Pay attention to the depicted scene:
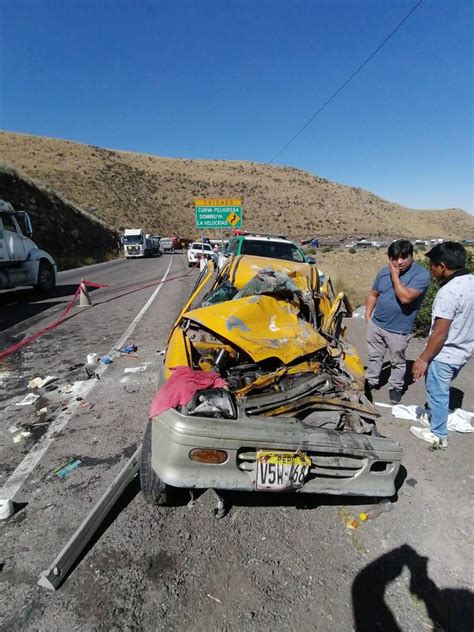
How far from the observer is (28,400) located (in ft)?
12.6

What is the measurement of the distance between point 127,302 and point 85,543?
821 centimetres

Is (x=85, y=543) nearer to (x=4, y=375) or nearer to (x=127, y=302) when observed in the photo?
(x=4, y=375)

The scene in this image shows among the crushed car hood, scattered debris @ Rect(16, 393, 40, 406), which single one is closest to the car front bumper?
the crushed car hood

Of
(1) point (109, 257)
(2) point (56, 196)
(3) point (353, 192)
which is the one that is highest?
(3) point (353, 192)

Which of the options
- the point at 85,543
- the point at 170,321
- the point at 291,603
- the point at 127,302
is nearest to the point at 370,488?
the point at 291,603

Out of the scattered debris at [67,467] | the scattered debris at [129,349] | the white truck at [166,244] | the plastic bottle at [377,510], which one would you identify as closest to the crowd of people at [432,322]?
the plastic bottle at [377,510]

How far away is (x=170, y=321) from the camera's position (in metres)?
7.27

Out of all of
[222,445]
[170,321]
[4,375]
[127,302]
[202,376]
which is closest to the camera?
[222,445]

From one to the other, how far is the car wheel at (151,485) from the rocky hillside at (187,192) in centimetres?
4700

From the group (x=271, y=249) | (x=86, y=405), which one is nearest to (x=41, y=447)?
(x=86, y=405)

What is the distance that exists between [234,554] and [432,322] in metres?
2.45

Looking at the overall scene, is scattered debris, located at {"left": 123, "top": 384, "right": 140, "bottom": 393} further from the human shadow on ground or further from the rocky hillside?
the rocky hillside

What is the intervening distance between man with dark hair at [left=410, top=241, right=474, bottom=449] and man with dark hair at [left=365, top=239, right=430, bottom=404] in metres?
0.60

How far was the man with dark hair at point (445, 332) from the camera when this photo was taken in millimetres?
2844
